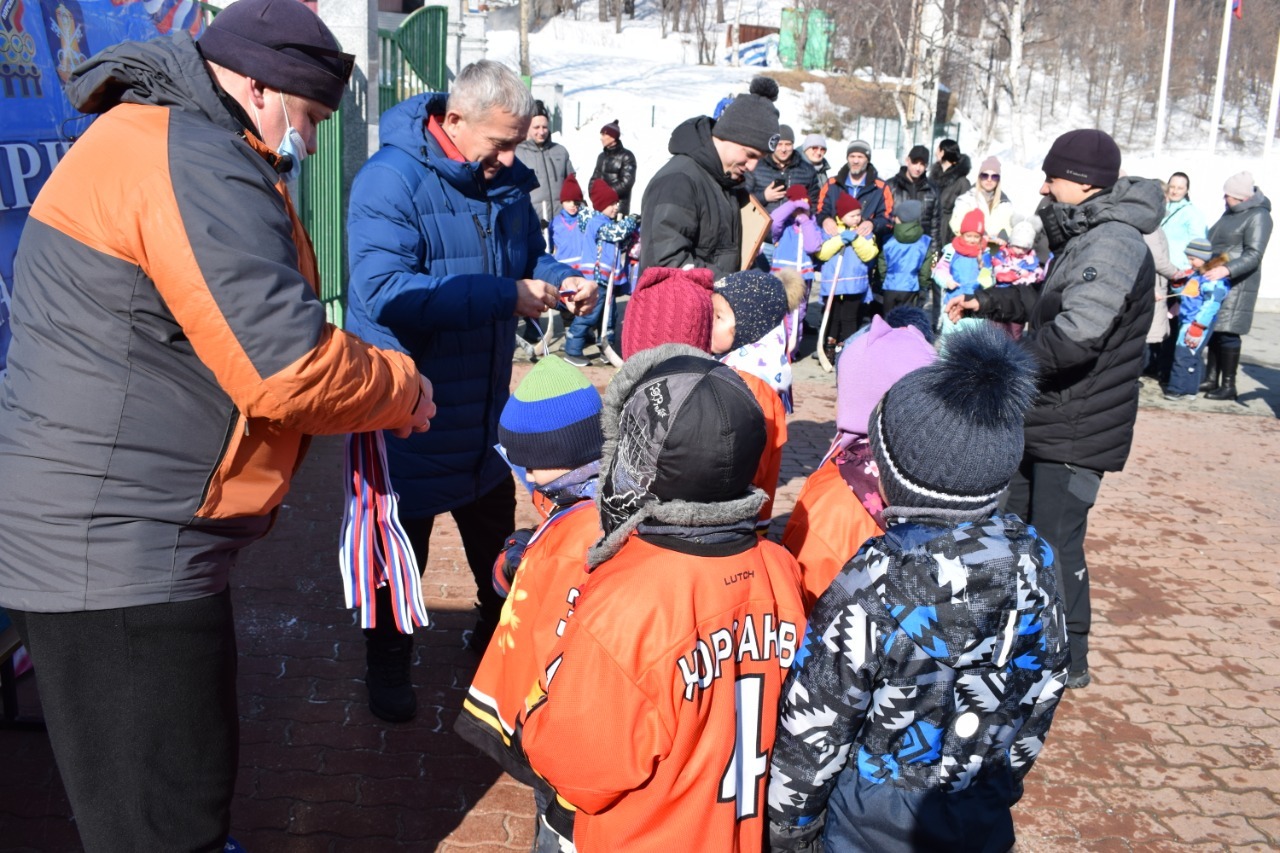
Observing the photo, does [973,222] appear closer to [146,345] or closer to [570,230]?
[570,230]

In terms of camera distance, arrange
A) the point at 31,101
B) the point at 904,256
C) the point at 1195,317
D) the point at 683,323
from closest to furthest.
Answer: the point at 683,323 < the point at 31,101 < the point at 1195,317 < the point at 904,256

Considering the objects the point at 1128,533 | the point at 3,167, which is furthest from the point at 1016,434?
the point at 1128,533

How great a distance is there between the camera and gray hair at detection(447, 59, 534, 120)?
10.9ft

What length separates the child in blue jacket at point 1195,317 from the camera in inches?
388

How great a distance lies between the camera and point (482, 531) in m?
3.93

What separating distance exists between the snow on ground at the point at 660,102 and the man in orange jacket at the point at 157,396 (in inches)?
742

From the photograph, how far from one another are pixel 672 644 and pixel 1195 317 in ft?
31.1

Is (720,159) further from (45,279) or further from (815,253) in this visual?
(815,253)

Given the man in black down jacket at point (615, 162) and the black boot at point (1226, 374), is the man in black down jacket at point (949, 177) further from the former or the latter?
the man in black down jacket at point (615, 162)

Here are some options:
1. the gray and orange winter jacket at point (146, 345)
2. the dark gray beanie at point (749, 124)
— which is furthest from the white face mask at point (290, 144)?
the dark gray beanie at point (749, 124)

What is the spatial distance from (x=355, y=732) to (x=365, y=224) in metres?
1.78

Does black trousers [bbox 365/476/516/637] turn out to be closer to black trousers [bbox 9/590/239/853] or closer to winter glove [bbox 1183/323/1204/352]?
black trousers [bbox 9/590/239/853]

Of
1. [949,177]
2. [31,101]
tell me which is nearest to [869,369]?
[31,101]

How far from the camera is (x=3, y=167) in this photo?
3.73m
